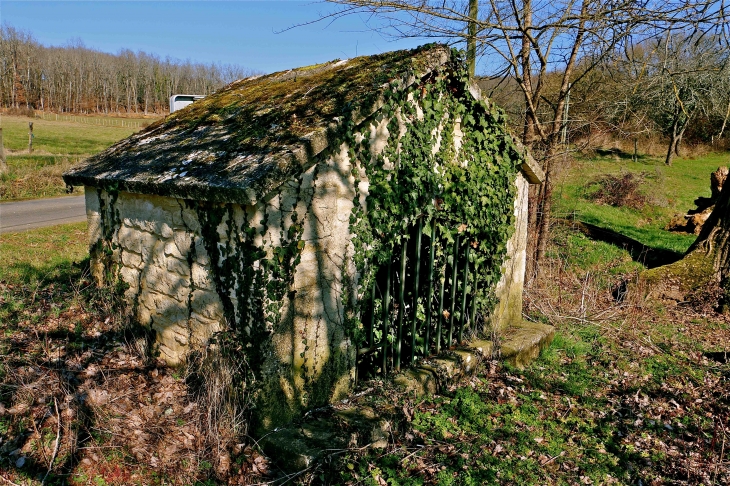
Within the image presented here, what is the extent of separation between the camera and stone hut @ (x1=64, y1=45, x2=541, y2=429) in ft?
11.1

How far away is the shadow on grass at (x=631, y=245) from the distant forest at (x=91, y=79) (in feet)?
219

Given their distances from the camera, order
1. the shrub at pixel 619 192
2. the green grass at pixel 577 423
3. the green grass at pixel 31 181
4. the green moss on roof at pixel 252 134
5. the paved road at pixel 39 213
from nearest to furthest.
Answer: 1. the green moss on roof at pixel 252 134
2. the green grass at pixel 577 423
3. the paved road at pixel 39 213
4. the green grass at pixel 31 181
5. the shrub at pixel 619 192

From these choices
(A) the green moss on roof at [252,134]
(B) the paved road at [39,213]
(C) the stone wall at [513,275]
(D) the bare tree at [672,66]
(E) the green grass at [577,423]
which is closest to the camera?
(A) the green moss on roof at [252,134]

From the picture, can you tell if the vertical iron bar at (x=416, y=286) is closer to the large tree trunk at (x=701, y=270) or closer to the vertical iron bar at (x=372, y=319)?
the vertical iron bar at (x=372, y=319)

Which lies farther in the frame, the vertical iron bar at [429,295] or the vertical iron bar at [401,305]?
the vertical iron bar at [429,295]

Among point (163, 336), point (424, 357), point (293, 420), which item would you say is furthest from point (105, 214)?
point (424, 357)

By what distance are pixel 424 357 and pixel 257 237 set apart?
2.29 m

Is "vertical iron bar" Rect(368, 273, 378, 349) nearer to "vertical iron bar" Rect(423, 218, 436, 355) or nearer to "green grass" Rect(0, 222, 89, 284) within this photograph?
"vertical iron bar" Rect(423, 218, 436, 355)

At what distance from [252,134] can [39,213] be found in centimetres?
1307

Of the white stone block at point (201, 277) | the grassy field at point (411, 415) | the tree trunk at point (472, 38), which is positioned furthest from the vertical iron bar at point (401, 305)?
the tree trunk at point (472, 38)

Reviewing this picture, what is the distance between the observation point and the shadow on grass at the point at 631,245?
10.5 meters

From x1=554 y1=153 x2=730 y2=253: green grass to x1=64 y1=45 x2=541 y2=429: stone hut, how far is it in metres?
6.31

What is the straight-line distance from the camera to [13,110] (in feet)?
176

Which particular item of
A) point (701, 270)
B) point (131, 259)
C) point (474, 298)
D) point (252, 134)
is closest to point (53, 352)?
point (131, 259)
